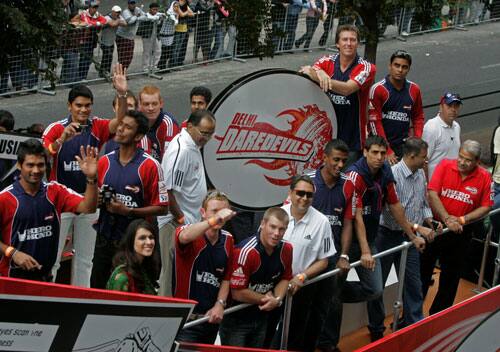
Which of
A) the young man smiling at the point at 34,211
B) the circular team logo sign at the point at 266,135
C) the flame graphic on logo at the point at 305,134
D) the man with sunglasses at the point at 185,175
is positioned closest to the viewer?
the young man smiling at the point at 34,211

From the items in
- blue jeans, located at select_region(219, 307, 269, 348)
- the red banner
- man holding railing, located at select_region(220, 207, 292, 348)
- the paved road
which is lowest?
the paved road

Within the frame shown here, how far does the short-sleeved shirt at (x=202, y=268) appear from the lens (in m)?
7.62

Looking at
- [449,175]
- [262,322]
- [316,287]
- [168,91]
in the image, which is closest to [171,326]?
[262,322]

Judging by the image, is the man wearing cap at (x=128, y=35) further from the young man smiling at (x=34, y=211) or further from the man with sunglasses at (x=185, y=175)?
the young man smiling at (x=34, y=211)

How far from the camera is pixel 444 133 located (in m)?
11.2

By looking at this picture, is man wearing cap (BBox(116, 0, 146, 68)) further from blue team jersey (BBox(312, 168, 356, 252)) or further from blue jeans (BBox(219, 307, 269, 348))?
blue jeans (BBox(219, 307, 269, 348))

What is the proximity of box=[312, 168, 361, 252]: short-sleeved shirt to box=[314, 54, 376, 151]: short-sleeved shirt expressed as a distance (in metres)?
1.32

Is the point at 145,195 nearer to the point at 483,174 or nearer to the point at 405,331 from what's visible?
the point at 405,331

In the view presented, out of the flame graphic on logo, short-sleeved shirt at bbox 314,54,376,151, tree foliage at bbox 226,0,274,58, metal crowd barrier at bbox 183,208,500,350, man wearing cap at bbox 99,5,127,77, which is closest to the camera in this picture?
metal crowd barrier at bbox 183,208,500,350

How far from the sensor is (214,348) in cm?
710

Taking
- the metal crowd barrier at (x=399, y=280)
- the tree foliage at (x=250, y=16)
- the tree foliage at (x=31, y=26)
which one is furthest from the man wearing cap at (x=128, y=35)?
the metal crowd barrier at (x=399, y=280)

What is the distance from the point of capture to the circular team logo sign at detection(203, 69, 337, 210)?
9.09 m

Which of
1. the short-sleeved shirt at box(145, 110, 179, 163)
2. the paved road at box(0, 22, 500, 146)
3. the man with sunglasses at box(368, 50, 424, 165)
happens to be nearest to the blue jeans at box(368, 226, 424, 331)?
the man with sunglasses at box(368, 50, 424, 165)

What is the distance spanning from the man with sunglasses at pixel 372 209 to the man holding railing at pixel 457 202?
0.56 metres
